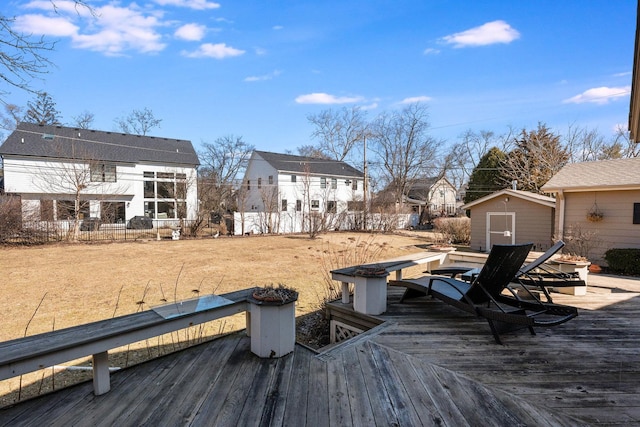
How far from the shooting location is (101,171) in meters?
21.5

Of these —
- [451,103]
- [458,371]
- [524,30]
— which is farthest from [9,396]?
[451,103]

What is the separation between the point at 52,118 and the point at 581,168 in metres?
35.1

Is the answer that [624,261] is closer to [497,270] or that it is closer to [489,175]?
[497,270]

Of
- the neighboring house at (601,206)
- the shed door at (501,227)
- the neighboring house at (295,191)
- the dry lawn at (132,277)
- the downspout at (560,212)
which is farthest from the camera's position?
the neighboring house at (295,191)

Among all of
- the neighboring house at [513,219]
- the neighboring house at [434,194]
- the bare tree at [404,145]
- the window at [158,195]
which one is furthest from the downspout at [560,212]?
the window at [158,195]

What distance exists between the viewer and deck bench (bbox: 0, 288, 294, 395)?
189 cm

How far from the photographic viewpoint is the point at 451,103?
59.0ft

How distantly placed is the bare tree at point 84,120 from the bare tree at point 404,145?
25542 millimetres

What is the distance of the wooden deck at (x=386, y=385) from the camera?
2000 mm

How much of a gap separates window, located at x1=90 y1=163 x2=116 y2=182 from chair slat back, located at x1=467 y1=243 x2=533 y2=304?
78.4 ft

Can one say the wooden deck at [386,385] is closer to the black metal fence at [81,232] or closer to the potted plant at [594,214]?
the potted plant at [594,214]

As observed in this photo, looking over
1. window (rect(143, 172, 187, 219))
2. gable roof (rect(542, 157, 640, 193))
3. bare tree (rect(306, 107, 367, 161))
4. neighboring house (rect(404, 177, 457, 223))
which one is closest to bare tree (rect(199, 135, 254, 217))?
bare tree (rect(306, 107, 367, 161))

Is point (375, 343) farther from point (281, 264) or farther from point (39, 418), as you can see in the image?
point (281, 264)

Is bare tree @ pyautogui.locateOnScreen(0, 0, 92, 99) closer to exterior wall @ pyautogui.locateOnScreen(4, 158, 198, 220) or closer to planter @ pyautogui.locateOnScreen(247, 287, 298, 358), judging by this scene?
planter @ pyautogui.locateOnScreen(247, 287, 298, 358)
